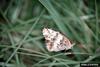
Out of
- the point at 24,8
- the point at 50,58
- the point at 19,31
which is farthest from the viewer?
the point at 24,8

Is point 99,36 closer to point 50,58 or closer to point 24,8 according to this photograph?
point 50,58

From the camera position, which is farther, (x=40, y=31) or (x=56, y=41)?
(x=40, y=31)

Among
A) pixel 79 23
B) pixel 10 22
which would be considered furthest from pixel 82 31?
pixel 10 22
